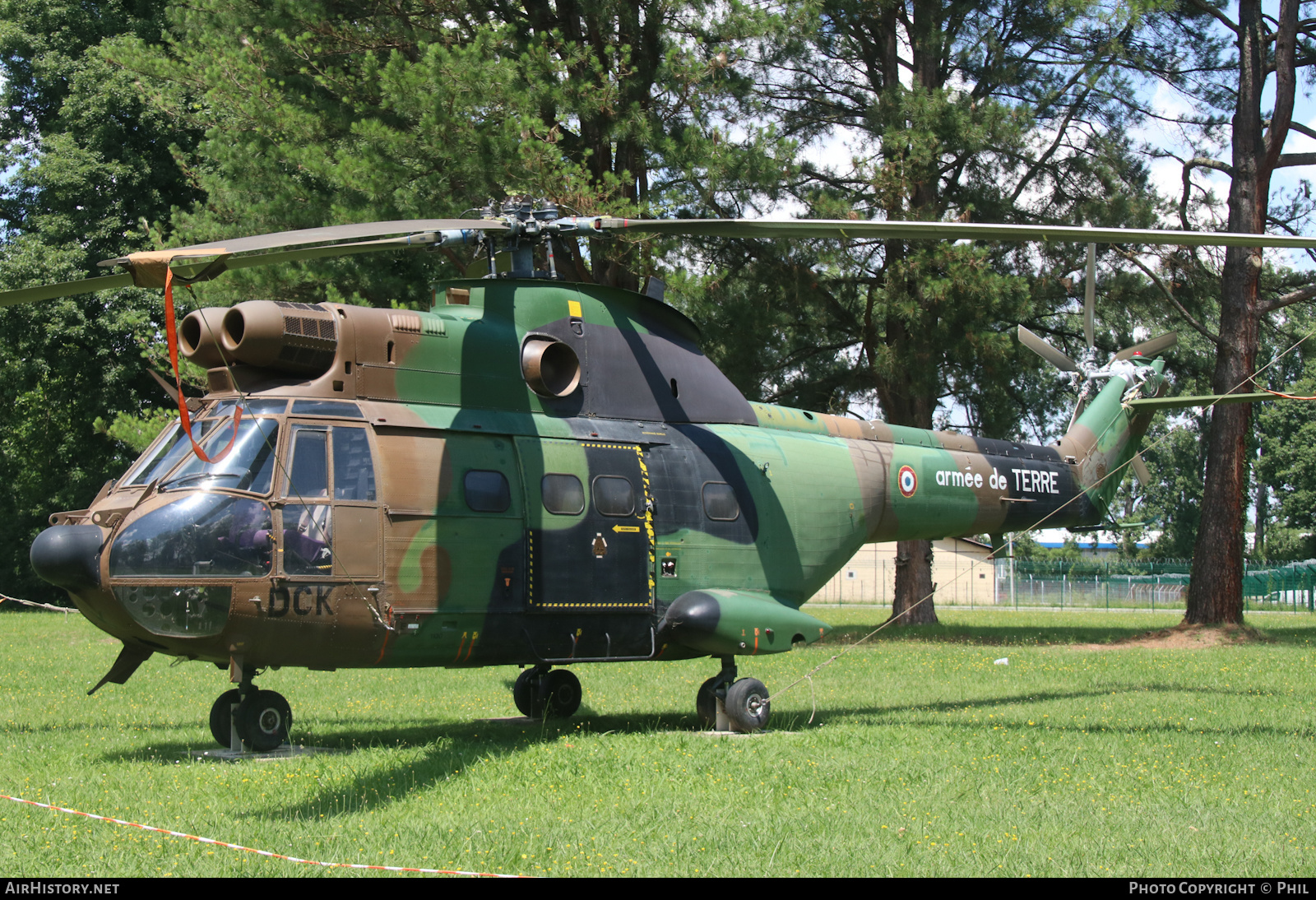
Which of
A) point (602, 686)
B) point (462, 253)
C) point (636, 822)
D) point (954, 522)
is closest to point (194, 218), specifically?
point (462, 253)

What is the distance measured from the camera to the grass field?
5.93 m

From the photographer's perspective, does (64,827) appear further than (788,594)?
No

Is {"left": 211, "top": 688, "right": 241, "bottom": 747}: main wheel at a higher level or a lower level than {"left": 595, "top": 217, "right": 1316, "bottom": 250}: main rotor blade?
lower

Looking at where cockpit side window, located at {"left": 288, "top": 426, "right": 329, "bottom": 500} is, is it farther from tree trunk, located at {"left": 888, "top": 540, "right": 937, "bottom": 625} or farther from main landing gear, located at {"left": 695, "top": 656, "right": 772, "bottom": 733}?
tree trunk, located at {"left": 888, "top": 540, "right": 937, "bottom": 625}

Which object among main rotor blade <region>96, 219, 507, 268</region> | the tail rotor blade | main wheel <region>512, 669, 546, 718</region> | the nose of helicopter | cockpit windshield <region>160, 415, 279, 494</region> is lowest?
main wheel <region>512, 669, 546, 718</region>

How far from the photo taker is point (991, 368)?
68.0ft

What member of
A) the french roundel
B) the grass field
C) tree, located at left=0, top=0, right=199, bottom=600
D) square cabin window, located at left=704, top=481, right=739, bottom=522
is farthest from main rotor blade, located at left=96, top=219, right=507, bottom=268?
tree, located at left=0, top=0, right=199, bottom=600

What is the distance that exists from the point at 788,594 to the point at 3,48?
32.1 m

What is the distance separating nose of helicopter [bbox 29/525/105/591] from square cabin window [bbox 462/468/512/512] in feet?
8.82

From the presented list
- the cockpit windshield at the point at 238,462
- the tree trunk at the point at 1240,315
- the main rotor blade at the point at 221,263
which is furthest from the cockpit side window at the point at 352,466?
the tree trunk at the point at 1240,315

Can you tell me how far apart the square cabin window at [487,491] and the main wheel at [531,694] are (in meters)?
Answer: 2.89

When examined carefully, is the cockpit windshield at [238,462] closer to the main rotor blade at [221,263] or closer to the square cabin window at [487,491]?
the main rotor blade at [221,263]

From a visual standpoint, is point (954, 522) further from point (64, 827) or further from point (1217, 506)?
point (1217, 506)

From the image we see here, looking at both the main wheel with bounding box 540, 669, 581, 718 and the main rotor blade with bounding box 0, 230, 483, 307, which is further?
the main wheel with bounding box 540, 669, 581, 718
